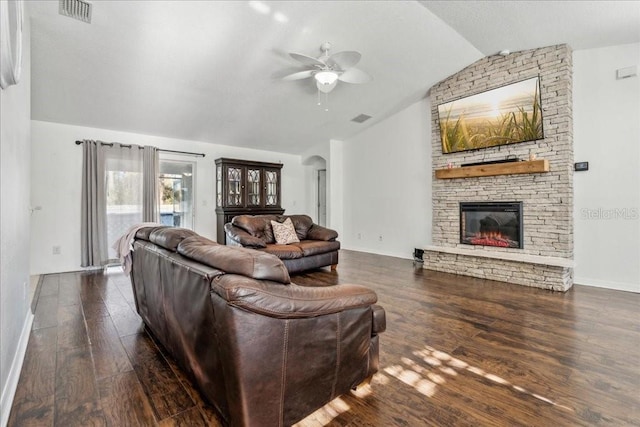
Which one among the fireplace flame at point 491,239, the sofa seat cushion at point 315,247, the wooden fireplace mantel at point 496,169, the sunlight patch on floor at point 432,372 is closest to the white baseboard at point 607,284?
the fireplace flame at point 491,239

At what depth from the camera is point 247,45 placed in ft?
11.9

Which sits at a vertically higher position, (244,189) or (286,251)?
(244,189)

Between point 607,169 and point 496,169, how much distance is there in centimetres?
125

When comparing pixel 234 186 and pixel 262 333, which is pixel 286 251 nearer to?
pixel 234 186

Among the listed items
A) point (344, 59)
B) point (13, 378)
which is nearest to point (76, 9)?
point (344, 59)

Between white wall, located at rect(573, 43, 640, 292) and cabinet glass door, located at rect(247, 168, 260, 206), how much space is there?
5.52 metres

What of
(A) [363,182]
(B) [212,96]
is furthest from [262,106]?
(A) [363,182]

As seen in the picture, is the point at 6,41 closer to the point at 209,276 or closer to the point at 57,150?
the point at 209,276

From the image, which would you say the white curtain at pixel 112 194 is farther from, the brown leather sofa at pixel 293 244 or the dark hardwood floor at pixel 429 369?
the brown leather sofa at pixel 293 244

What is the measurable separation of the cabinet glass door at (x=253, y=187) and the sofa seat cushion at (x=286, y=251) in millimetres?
2372

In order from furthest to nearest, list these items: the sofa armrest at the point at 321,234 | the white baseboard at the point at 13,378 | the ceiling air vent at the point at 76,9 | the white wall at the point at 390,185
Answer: the white wall at the point at 390,185 → the sofa armrest at the point at 321,234 → the ceiling air vent at the point at 76,9 → the white baseboard at the point at 13,378

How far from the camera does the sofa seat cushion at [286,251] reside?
170 inches

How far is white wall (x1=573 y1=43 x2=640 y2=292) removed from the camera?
3.71 metres

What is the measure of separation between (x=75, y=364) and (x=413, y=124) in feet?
19.3
